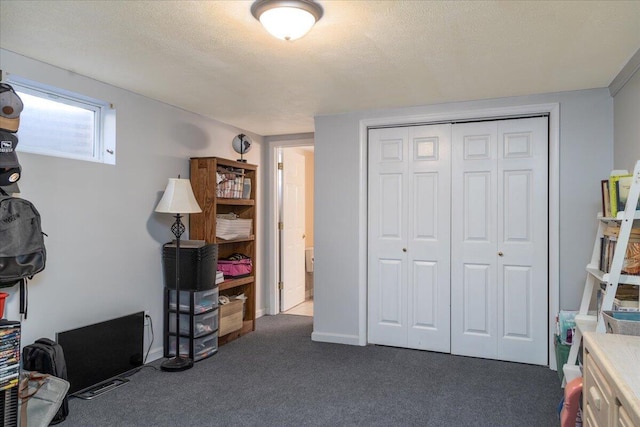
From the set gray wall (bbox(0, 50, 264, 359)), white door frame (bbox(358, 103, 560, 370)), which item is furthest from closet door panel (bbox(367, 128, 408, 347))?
gray wall (bbox(0, 50, 264, 359))

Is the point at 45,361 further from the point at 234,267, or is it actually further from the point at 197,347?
the point at 234,267

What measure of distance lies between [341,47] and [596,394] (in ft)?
6.80

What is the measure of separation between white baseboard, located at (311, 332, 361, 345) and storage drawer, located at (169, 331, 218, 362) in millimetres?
987

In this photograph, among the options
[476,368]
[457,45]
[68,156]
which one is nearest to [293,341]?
[476,368]

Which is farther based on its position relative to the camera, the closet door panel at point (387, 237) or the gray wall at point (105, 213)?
the closet door panel at point (387, 237)

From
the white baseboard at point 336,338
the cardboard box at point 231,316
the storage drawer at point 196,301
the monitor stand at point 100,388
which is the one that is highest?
the storage drawer at point 196,301

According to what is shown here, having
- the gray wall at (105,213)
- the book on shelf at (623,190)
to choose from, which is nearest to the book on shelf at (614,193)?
the book on shelf at (623,190)

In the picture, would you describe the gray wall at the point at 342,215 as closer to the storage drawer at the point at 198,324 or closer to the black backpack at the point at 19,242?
the storage drawer at the point at 198,324

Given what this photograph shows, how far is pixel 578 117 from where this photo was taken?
3.41m

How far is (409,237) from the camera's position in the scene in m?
3.99

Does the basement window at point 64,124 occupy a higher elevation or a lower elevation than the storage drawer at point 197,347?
higher

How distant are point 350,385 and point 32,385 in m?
1.98

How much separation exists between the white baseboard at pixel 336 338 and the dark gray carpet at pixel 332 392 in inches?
5.6

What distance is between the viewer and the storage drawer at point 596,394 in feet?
4.75
